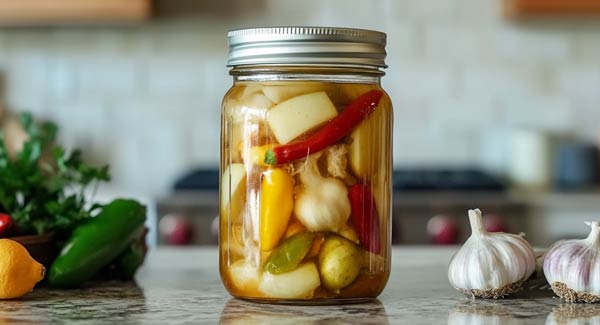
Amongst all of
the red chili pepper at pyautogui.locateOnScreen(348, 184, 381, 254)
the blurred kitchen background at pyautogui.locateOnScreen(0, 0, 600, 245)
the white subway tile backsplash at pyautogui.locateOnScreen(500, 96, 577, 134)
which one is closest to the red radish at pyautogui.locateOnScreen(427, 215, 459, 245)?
the blurred kitchen background at pyautogui.locateOnScreen(0, 0, 600, 245)

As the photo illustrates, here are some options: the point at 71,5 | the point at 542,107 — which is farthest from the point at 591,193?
the point at 71,5

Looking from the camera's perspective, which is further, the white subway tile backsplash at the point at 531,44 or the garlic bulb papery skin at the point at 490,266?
the white subway tile backsplash at the point at 531,44

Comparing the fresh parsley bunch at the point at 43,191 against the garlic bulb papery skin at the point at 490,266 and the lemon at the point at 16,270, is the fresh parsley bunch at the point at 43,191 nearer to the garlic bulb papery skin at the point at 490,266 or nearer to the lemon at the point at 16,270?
the lemon at the point at 16,270

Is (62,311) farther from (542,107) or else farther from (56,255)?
(542,107)

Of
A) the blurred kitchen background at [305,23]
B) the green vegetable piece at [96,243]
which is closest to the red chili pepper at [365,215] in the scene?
the green vegetable piece at [96,243]

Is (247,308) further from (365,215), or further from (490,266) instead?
(490,266)

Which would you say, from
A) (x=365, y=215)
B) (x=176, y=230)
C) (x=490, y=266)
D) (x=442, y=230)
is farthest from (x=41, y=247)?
(x=442, y=230)
